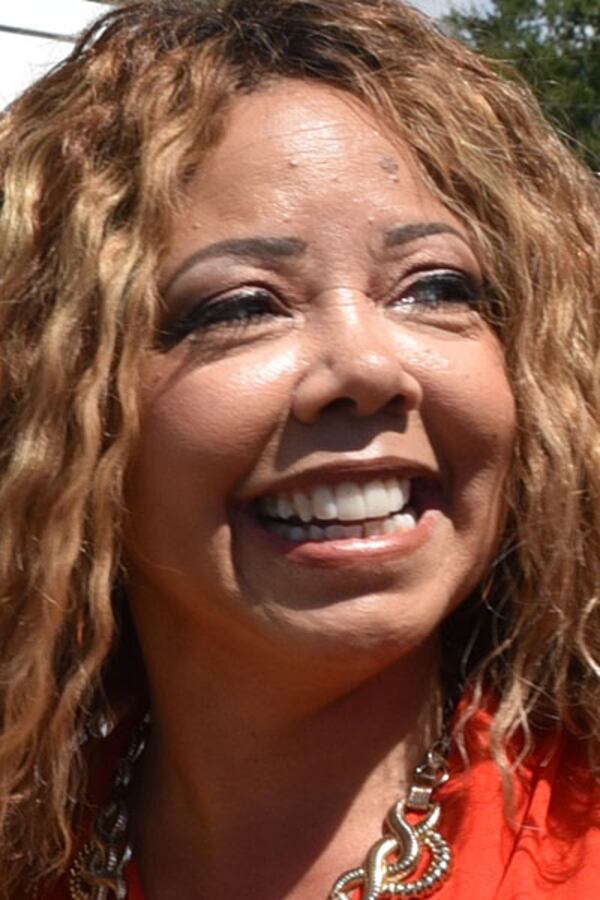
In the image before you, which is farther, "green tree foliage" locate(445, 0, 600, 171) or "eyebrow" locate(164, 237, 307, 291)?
"green tree foliage" locate(445, 0, 600, 171)

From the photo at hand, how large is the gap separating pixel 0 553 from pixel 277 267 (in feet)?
1.63

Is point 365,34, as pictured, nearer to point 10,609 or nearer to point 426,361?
point 426,361

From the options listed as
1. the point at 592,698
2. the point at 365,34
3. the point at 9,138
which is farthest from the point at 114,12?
the point at 592,698

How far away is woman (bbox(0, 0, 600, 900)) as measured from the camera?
1.77 meters

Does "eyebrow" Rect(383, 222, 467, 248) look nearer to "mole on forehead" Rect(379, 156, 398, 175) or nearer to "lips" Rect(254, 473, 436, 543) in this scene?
"mole on forehead" Rect(379, 156, 398, 175)

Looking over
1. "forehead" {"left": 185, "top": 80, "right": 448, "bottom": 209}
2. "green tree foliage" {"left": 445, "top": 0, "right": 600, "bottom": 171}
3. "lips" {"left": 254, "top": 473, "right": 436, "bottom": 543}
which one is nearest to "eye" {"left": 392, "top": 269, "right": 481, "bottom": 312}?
"forehead" {"left": 185, "top": 80, "right": 448, "bottom": 209}

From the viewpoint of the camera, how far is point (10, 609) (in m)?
1.96

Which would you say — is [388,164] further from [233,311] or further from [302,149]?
[233,311]

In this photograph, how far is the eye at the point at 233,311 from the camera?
182 cm

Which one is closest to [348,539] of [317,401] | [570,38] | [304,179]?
[317,401]

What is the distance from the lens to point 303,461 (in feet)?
5.79

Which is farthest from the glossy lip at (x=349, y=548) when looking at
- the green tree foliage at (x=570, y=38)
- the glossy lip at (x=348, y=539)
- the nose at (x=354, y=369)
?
the green tree foliage at (x=570, y=38)

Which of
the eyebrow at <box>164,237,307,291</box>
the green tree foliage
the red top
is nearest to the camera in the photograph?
the red top

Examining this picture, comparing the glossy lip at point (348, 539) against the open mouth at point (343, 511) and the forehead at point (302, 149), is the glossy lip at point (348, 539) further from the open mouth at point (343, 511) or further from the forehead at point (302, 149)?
the forehead at point (302, 149)
